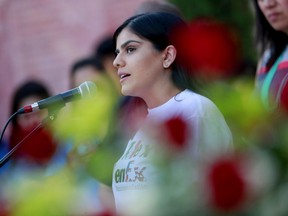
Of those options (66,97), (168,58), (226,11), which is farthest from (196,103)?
(226,11)

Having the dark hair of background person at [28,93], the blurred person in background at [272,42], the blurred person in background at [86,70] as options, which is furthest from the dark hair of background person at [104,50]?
the blurred person in background at [272,42]

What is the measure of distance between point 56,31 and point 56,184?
20.7 ft

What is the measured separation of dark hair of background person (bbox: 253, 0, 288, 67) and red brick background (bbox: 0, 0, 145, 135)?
350cm

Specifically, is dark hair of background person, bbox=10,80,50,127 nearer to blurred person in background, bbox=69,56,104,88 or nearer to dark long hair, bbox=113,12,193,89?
blurred person in background, bbox=69,56,104,88

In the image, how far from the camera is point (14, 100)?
4391 millimetres

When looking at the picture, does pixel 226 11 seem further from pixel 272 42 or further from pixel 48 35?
pixel 272 42

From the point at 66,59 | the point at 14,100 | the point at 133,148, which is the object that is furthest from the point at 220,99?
the point at 66,59

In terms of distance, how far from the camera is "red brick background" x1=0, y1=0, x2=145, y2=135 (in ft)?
23.4

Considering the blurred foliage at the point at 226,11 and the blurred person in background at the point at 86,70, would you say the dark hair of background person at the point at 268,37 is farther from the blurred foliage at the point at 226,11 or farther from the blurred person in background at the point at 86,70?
the blurred foliage at the point at 226,11

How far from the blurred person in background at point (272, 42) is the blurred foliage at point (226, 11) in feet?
7.75

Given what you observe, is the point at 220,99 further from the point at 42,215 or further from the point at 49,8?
the point at 49,8

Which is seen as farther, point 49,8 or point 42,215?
point 49,8

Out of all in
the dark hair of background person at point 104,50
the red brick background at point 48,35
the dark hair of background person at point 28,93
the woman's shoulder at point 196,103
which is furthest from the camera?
the red brick background at point 48,35

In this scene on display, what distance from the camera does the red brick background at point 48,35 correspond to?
7133 mm
